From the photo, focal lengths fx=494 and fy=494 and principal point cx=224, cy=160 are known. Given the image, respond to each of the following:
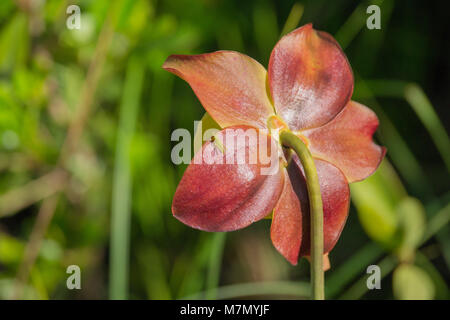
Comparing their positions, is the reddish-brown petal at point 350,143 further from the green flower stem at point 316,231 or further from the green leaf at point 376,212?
the green leaf at point 376,212

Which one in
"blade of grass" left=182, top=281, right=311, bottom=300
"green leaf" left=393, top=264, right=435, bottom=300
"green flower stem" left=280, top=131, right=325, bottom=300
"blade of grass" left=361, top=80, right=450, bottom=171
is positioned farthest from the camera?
"blade of grass" left=361, top=80, right=450, bottom=171

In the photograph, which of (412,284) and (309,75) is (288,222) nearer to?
(309,75)

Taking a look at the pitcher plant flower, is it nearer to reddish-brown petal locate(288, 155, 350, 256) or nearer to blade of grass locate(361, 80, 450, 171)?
reddish-brown petal locate(288, 155, 350, 256)

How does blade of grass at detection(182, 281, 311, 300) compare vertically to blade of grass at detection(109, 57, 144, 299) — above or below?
below

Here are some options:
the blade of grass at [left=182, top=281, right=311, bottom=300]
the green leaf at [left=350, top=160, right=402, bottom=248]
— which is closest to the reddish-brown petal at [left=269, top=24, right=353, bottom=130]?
the green leaf at [left=350, top=160, right=402, bottom=248]

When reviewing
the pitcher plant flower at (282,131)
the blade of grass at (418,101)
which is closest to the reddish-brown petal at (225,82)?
the pitcher plant flower at (282,131)

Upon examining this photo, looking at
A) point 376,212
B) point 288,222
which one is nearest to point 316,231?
point 288,222

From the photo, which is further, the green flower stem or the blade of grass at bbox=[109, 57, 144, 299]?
the blade of grass at bbox=[109, 57, 144, 299]
